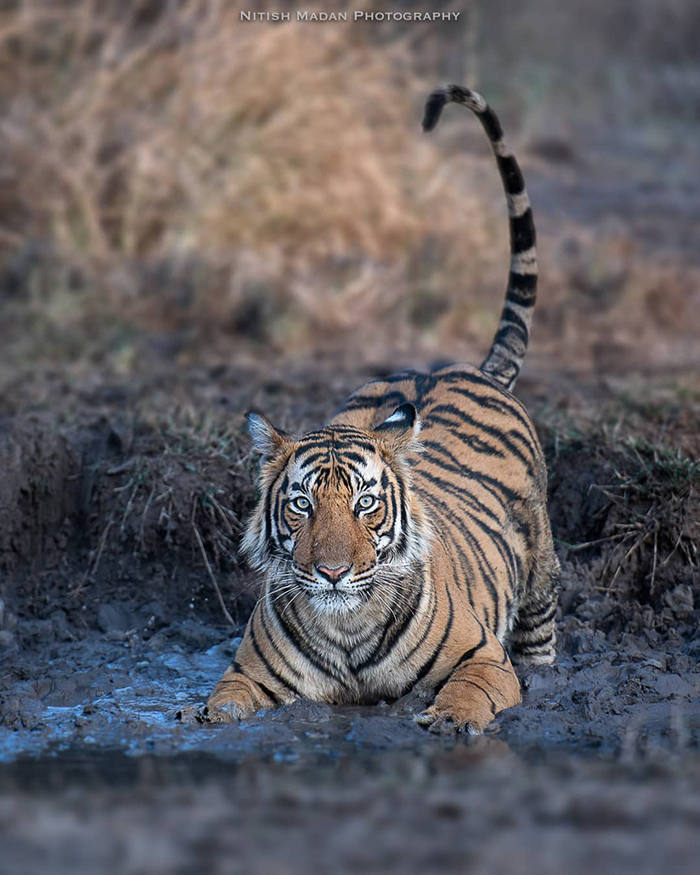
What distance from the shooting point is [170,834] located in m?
2.68

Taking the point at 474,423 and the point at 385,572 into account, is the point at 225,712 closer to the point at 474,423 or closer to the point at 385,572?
the point at 385,572

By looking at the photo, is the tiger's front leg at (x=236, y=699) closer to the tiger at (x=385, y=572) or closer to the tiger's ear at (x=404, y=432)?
the tiger at (x=385, y=572)

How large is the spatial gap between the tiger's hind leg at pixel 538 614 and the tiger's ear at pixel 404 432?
1.00 metres

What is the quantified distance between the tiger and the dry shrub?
4511mm

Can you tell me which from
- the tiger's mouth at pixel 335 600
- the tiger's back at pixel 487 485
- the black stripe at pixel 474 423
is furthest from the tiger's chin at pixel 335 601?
the black stripe at pixel 474 423

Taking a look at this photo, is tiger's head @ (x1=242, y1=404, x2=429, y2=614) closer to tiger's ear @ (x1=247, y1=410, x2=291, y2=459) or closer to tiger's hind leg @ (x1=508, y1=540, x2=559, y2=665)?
tiger's ear @ (x1=247, y1=410, x2=291, y2=459)

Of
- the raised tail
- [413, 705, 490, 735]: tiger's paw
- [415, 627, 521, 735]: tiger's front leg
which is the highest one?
the raised tail

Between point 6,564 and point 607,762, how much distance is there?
306cm

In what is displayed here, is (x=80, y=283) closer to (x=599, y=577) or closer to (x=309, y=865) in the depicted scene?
(x=599, y=577)

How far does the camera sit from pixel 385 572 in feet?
13.7

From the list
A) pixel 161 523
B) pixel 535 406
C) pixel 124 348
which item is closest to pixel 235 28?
pixel 124 348

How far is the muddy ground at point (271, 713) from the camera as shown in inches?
105

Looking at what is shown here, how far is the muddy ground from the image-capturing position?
267 centimetres

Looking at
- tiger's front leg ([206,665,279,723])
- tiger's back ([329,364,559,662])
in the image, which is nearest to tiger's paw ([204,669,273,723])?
tiger's front leg ([206,665,279,723])
